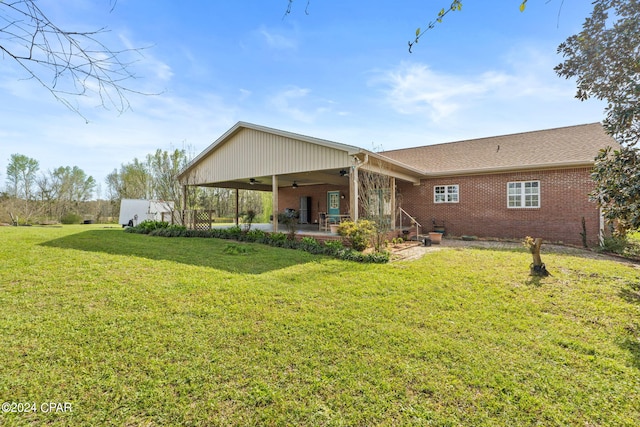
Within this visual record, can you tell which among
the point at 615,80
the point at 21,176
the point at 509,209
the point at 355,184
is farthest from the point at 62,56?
the point at 21,176

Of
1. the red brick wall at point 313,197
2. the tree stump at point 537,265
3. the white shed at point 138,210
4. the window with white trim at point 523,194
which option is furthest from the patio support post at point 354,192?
the white shed at point 138,210

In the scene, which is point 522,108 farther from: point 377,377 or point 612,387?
point 377,377

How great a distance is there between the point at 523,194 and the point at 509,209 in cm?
80

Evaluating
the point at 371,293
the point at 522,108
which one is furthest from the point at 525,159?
the point at 371,293

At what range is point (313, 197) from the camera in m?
17.4

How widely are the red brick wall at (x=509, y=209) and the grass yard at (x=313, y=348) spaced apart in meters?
5.89

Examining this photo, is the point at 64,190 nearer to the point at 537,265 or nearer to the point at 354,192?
the point at 354,192

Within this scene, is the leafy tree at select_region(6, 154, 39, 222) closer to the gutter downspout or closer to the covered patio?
the covered patio

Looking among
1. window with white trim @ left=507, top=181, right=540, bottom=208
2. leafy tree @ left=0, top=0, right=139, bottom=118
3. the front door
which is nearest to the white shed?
the front door

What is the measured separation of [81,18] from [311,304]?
4074 millimetres

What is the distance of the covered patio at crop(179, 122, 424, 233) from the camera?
8.91 m

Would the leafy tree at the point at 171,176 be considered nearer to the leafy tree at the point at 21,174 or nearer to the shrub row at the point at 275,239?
the shrub row at the point at 275,239

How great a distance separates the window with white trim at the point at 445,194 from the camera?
13125mm

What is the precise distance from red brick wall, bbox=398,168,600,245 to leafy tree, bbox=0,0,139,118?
13554 millimetres
